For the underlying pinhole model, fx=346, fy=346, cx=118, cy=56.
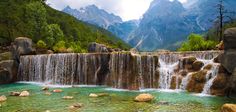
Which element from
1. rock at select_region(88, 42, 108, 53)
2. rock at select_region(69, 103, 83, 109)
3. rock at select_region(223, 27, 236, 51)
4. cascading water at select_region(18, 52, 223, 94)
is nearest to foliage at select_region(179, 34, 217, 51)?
rock at select_region(88, 42, 108, 53)

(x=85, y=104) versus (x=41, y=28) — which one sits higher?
(x=41, y=28)

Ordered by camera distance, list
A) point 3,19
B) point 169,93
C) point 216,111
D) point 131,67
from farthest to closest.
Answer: point 3,19 → point 131,67 → point 169,93 → point 216,111

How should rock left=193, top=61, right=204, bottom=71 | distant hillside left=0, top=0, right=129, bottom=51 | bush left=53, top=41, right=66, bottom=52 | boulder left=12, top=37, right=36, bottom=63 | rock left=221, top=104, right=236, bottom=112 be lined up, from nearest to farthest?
rock left=221, top=104, right=236, bottom=112
rock left=193, top=61, right=204, bottom=71
boulder left=12, top=37, right=36, bottom=63
bush left=53, top=41, right=66, bottom=52
distant hillside left=0, top=0, right=129, bottom=51

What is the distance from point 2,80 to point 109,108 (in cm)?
3029

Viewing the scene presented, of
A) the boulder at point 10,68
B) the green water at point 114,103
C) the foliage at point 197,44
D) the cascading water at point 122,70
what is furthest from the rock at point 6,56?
the foliage at point 197,44

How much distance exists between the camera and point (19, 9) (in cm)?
10806

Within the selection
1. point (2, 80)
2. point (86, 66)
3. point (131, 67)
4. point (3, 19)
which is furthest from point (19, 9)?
point (131, 67)

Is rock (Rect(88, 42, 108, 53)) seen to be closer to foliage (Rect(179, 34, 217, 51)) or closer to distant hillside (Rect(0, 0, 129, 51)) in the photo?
distant hillside (Rect(0, 0, 129, 51))

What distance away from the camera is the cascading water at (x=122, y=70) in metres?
41.7

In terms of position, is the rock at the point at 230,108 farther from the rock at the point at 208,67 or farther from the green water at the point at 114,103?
the rock at the point at 208,67

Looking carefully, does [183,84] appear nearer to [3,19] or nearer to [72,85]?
[72,85]

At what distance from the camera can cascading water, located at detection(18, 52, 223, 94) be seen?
41.7m

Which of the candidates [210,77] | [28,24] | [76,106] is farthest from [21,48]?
[210,77]

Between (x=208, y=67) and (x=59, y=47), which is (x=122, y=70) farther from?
(x=59, y=47)
